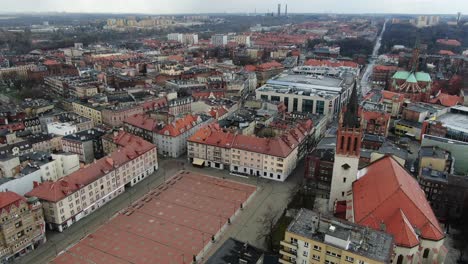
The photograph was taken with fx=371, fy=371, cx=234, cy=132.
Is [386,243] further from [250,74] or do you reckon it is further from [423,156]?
[250,74]

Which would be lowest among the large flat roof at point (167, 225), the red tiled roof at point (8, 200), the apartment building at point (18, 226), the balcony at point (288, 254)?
the large flat roof at point (167, 225)

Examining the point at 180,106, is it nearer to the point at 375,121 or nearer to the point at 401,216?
the point at 375,121

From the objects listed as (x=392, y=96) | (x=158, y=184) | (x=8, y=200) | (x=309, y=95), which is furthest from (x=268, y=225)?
(x=392, y=96)

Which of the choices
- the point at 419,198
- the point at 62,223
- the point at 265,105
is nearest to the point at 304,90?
the point at 265,105

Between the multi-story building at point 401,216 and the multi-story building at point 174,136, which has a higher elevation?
the multi-story building at point 401,216

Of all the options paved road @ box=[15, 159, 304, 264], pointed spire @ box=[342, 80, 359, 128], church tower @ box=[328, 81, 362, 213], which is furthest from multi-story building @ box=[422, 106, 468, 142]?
pointed spire @ box=[342, 80, 359, 128]

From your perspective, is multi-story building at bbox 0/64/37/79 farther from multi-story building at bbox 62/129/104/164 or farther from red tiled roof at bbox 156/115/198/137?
red tiled roof at bbox 156/115/198/137

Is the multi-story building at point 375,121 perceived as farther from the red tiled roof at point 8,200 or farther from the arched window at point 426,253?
the red tiled roof at point 8,200

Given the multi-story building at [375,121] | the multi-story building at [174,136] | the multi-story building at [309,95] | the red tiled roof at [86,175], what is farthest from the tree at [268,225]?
the multi-story building at [309,95]
